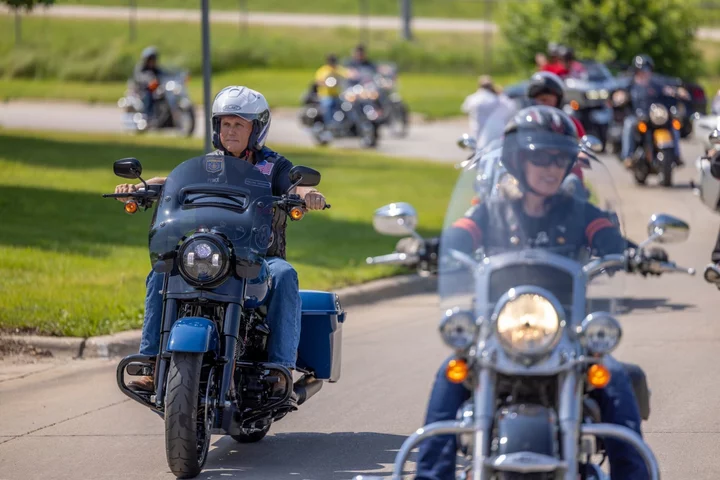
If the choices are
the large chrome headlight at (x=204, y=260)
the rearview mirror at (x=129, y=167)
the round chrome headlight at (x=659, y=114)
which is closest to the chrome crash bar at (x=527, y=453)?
the large chrome headlight at (x=204, y=260)

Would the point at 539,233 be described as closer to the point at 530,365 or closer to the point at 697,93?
the point at 530,365

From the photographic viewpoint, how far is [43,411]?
8.39m

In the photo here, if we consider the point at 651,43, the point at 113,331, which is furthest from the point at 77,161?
the point at 651,43

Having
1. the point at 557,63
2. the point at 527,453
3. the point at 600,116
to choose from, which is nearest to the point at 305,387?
the point at 527,453

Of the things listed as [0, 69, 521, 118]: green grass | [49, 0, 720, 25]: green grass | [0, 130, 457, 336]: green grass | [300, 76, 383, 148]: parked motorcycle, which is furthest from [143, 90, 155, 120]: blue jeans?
[49, 0, 720, 25]: green grass

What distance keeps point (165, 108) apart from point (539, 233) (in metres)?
23.4

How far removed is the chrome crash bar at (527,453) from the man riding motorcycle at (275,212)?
7.14 feet

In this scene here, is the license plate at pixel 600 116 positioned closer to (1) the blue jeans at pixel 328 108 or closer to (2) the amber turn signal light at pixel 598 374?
(1) the blue jeans at pixel 328 108

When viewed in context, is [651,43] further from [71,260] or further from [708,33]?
[71,260]

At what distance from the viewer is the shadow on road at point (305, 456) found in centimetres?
695

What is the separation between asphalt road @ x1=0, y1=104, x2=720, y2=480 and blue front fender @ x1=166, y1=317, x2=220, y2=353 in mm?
819

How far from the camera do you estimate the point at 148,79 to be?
28.3m

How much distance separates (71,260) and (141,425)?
4.71m

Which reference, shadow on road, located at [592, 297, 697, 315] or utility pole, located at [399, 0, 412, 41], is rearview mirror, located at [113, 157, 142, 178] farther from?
utility pole, located at [399, 0, 412, 41]
